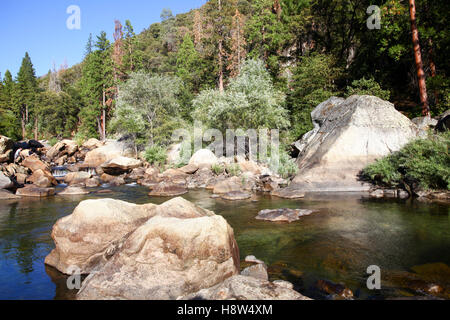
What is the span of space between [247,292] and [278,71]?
32.3m

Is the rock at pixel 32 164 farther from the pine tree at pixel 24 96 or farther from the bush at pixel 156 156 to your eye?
the pine tree at pixel 24 96

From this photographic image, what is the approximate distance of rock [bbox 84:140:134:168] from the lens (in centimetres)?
3209

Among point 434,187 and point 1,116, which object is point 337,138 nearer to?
point 434,187

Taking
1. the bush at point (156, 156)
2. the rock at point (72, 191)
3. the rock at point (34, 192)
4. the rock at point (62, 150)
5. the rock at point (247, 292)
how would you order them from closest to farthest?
1. the rock at point (247, 292)
2. the rock at point (34, 192)
3. the rock at point (72, 191)
4. the bush at point (156, 156)
5. the rock at point (62, 150)

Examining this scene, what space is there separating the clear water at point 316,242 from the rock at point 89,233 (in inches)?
18.3

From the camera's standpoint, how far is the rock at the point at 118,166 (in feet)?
87.1

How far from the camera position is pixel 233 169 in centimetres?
2284

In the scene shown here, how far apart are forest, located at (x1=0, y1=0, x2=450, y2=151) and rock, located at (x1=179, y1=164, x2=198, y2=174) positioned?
4.57 meters

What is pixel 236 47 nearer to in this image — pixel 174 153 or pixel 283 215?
pixel 174 153

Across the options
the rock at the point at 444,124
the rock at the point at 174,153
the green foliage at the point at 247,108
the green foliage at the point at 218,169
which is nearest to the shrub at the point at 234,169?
the green foliage at the point at 218,169

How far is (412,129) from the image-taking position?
18844 mm

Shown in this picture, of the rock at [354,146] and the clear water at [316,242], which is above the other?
the rock at [354,146]

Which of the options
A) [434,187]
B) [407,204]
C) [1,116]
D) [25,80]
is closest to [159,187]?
[407,204]

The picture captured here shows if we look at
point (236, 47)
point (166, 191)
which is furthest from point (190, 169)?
point (236, 47)
